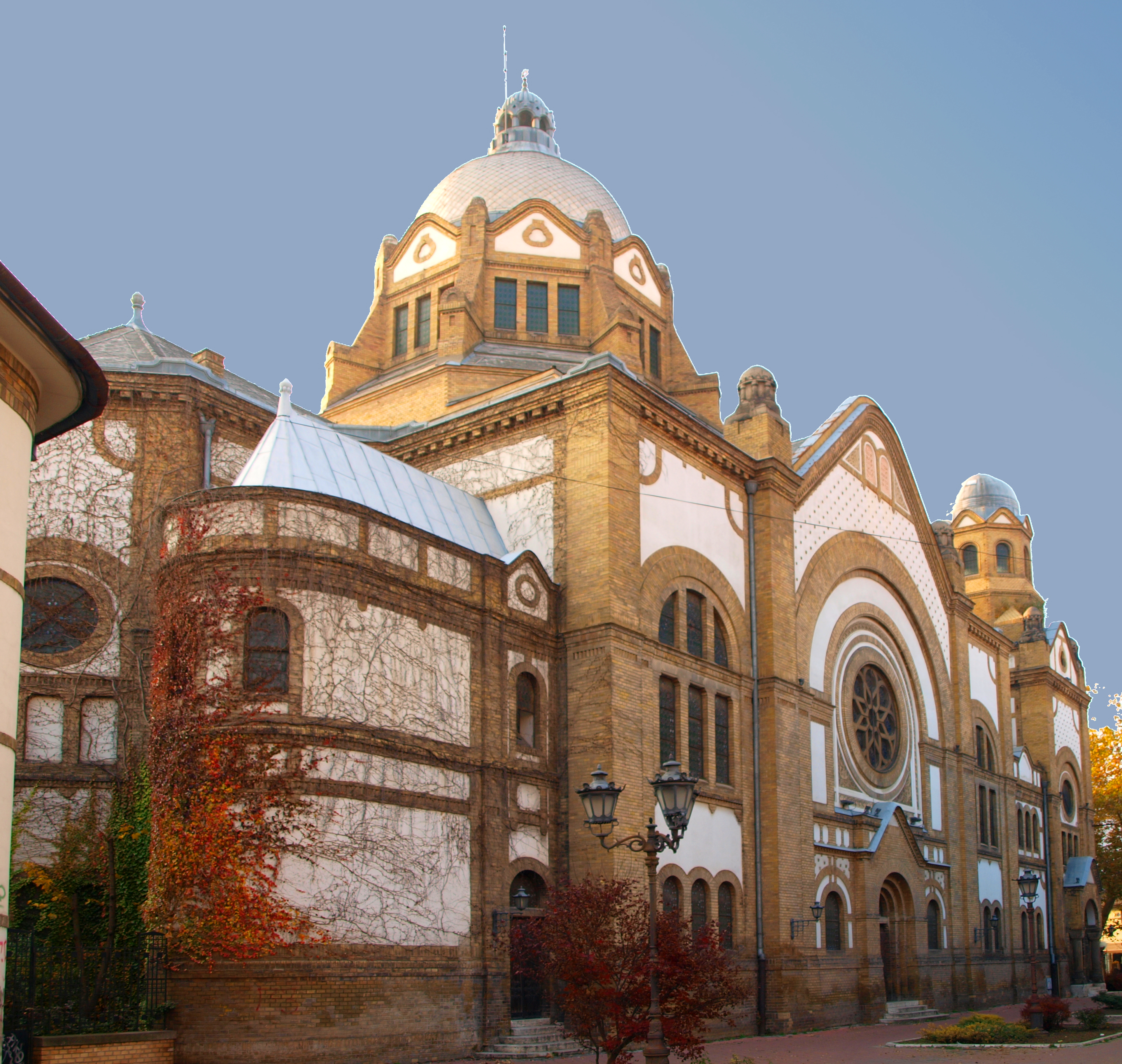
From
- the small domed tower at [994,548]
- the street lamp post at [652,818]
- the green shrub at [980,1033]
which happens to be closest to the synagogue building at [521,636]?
the green shrub at [980,1033]

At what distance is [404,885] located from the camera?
21312 mm

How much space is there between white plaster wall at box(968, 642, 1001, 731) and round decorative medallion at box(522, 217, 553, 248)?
64.2ft

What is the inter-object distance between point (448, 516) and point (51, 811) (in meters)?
9.41

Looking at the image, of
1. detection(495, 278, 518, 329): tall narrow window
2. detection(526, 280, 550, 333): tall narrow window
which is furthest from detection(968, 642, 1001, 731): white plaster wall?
detection(495, 278, 518, 329): tall narrow window

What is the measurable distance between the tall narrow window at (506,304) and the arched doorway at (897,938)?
18266mm

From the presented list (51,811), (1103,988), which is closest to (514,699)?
(51,811)

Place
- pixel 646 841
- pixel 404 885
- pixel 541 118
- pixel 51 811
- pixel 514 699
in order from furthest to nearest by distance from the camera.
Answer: pixel 541 118, pixel 514 699, pixel 51 811, pixel 404 885, pixel 646 841

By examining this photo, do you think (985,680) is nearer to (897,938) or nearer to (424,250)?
(897,938)

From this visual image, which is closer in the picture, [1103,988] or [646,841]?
[646,841]

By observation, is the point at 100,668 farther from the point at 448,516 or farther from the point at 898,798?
the point at 898,798

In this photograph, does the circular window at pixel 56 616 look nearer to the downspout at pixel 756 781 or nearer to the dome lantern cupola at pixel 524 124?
the downspout at pixel 756 781

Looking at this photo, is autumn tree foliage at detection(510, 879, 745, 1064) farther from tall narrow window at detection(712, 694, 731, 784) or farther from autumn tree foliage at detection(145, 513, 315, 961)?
tall narrow window at detection(712, 694, 731, 784)

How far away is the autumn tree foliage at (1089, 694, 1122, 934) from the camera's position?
5956 cm

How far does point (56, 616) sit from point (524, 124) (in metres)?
26.2
